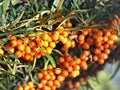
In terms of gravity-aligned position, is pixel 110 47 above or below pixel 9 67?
below

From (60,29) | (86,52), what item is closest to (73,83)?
(86,52)

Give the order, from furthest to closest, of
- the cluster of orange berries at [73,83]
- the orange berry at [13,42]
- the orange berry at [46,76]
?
the cluster of orange berries at [73,83] → the orange berry at [46,76] → the orange berry at [13,42]

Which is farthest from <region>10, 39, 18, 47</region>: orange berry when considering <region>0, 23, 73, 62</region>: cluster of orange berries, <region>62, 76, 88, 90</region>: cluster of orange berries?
<region>62, 76, 88, 90</region>: cluster of orange berries

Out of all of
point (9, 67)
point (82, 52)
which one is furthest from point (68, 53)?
point (9, 67)

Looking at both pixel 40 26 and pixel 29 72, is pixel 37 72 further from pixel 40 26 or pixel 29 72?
pixel 40 26

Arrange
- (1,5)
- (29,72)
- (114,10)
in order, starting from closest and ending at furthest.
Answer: (1,5) < (29,72) < (114,10)

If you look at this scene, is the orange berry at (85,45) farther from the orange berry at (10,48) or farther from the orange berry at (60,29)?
the orange berry at (10,48)

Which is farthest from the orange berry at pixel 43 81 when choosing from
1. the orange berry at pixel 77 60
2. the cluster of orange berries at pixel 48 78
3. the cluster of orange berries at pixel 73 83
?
the cluster of orange berries at pixel 73 83

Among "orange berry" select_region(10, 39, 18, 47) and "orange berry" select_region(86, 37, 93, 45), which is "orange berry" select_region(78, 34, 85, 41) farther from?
"orange berry" select_region(10, 39, 18, 47)

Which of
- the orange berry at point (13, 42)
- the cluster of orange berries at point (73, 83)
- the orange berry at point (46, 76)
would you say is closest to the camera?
the orange berry at point (13, 42)
